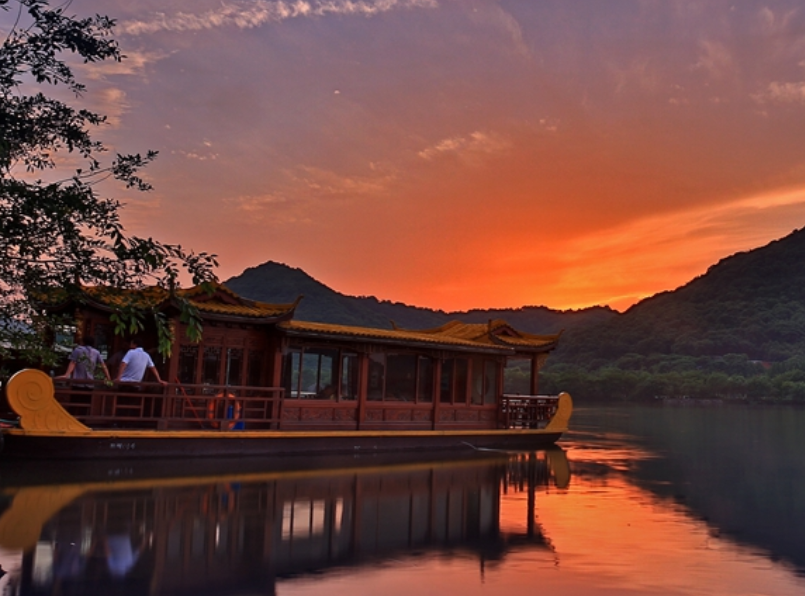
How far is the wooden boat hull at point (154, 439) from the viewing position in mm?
12266

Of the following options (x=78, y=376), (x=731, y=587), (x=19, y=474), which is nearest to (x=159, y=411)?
(x=78, y=376)

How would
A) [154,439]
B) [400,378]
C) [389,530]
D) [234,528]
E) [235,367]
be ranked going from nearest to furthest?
[234,528]
[389,530]
[154,439]
[235,367]
[400,378]

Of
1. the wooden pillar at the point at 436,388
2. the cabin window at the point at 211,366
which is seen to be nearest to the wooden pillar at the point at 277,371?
the cabin window at the point at 211,366

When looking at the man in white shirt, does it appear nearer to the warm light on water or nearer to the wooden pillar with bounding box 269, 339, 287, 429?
the wooden pillar with bounding box 269, 339, 287, 429

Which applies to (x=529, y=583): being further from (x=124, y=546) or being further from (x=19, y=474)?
(x=19, y=474)

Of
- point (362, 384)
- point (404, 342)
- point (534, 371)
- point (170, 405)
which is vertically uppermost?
point (404, 342)

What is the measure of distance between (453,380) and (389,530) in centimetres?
1024

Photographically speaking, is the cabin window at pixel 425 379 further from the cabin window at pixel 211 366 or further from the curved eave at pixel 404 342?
the cabin window at pixel 211 366

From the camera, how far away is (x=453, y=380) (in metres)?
18.9

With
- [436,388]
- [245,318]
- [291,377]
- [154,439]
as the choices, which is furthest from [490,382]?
[154,439]

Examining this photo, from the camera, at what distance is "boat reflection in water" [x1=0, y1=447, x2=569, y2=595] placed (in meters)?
6.40

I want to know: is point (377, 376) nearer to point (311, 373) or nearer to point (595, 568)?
point (311, 373)

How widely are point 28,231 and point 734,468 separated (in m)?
15.6

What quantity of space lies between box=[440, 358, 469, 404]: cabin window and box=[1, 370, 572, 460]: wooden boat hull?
872 millimetres
